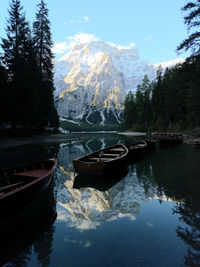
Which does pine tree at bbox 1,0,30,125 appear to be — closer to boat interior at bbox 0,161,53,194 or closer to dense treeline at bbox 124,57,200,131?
boat interior at bbox 0,161,53,194

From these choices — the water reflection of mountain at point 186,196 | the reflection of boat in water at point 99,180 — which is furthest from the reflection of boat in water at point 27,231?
the water reflection of mountain at point 186,196

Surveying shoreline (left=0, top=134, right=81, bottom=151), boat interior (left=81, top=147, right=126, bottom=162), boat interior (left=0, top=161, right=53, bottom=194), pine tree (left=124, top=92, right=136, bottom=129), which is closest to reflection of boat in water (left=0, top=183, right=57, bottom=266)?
boat interior (left=0, top=161, right=53, bottom=194)

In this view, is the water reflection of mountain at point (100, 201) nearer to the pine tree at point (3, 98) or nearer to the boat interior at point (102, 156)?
the boat interior at point (102, 156)

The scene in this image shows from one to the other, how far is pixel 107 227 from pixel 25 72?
3345cm

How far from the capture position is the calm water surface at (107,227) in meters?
4.46

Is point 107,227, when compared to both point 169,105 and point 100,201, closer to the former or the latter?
point 100,201

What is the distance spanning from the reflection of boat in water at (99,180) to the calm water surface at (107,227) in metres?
0.23

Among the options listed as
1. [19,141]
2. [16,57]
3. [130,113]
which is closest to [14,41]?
[16,57]

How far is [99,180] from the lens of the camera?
11727 millimetres

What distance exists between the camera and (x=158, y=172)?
1327 cm

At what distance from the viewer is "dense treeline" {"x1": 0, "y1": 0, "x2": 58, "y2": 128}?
101ft

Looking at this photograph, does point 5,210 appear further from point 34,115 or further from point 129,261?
point 34,115

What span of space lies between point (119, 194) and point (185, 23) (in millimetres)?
20657

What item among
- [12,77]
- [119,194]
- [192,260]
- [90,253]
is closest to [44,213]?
[90,253]
